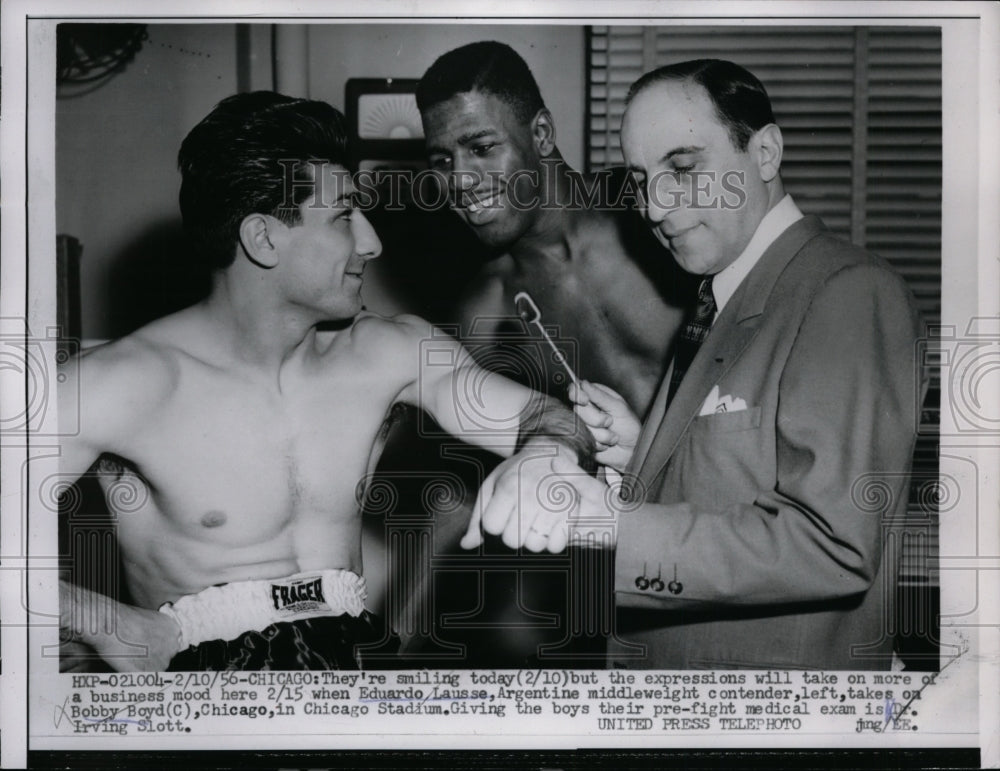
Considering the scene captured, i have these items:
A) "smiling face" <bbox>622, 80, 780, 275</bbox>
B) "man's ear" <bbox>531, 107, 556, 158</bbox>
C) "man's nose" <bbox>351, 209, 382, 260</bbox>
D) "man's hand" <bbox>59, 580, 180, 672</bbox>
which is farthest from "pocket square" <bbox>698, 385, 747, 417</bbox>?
"man's hand" <bbox>59, 580, 180, 672</bbox>

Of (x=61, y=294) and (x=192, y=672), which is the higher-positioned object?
(x=61, y=294)

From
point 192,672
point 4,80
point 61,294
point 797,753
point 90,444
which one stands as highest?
point 4,80

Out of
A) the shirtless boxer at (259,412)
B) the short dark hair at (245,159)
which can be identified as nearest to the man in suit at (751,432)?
the shirtless boxer at (259,412)

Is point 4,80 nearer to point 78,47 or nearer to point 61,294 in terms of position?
point 78,47

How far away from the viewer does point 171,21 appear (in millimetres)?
2102

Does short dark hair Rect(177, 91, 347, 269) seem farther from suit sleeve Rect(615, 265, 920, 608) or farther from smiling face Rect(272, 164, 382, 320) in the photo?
suit sleeve Rect(615, 265, 920, 608)

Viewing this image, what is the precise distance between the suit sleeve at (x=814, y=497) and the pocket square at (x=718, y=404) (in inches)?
3.0

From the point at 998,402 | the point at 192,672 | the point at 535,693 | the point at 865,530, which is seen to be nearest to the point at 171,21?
the point at 192,672

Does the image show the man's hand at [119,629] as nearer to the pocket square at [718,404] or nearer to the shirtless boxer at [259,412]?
the shirtless boxer at [259,412]

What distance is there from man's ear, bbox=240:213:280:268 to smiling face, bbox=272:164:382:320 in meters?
0.01

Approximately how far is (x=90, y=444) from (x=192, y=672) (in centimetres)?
48

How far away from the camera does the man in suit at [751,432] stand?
197 cm

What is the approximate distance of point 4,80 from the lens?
82.7 inches

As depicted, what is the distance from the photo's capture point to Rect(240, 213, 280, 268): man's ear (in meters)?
2.06
